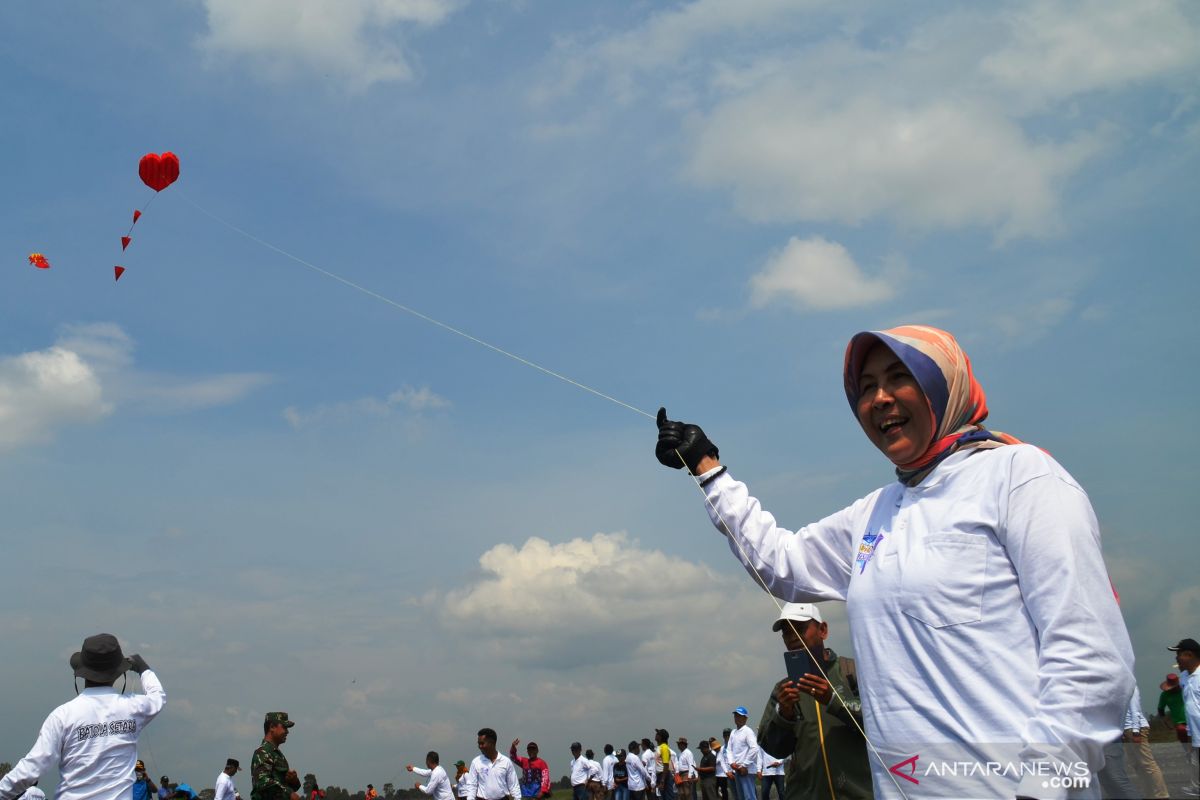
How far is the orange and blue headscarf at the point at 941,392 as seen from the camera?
2.84 m

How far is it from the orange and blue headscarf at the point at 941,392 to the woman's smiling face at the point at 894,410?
0.02m

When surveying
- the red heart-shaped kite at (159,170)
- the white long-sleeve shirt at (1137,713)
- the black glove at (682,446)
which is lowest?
the white long-sleeve shirt at (1137,713)

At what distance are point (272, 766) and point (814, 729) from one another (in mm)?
7677

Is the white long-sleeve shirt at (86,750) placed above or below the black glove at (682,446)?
below

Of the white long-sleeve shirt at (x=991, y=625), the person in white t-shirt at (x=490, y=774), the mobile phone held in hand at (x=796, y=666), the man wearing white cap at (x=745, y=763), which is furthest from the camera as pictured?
the man wearing white cap at (x=745, y=763)

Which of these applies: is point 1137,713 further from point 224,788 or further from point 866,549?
point 224,788

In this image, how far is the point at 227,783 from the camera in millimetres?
18922

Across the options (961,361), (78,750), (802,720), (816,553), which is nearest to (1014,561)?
(961,361)

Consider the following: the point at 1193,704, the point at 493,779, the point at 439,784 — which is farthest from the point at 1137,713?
the point at 439,784

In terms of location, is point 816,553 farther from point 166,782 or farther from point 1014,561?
point 166,782

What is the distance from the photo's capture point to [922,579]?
8.59ft

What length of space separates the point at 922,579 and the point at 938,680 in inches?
10.3

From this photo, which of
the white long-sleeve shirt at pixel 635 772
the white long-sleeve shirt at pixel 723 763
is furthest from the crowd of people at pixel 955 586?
the white long-sleeve shirt at pixel 635 772

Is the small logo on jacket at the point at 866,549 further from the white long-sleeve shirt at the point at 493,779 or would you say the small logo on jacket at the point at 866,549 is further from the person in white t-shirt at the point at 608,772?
the person in white t-shirt at the point at 608,772
